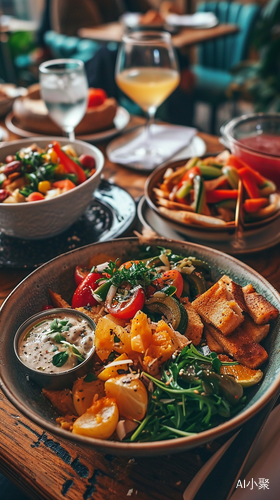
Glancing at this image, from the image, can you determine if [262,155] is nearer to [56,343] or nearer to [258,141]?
[258,141]

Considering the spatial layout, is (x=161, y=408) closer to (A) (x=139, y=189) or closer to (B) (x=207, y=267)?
(B) (x=207, y=267)

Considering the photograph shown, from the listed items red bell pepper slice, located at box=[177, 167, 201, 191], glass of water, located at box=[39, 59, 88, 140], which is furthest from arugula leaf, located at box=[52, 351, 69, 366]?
glass of water, located at box=[39, 59, 88, 140]

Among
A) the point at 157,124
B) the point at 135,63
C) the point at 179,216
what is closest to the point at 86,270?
the point at 179,216

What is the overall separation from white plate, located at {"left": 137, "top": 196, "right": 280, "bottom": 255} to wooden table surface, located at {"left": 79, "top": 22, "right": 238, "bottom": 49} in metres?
4.51

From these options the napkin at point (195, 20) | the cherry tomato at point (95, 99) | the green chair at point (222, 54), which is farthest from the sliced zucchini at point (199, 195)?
the napkin at point (195, 20)

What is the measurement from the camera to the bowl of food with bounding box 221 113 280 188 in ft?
5.81

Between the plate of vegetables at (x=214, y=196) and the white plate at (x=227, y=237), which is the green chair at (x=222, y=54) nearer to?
the plate of vegetables at (x=214, y=196)

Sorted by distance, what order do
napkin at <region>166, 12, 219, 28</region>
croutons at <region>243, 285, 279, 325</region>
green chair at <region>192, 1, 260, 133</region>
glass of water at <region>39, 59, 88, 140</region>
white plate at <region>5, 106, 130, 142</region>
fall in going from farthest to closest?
napkin at <region>166, 12, 219, 28</region> → green chair at <region>192, 1, 260, 133</region> → white plate at <region>5, 106, 130, 142</region> → glass of water at <region>39, 59, 88, 140</region> → croutons at <region>243, 285, 279, 325</region>

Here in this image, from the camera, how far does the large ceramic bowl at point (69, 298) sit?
2.61 ft

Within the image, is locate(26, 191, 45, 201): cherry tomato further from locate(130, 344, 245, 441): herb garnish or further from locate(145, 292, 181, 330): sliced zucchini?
locate(130, 344, 245, 441): herb garnish

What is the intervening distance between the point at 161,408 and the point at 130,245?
596 mm

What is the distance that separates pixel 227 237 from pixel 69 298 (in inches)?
24.0

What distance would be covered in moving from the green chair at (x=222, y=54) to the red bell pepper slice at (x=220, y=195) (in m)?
4.21

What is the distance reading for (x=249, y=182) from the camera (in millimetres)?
1626
